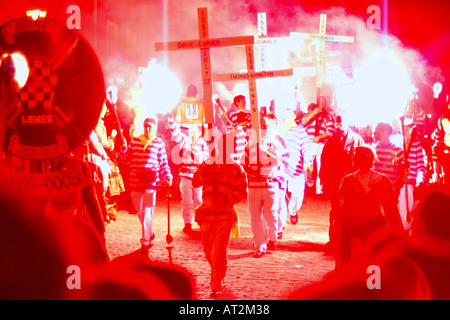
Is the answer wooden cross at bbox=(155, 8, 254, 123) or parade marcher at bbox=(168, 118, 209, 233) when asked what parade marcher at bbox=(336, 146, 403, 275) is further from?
parade marcher at bbox=(168, 118, 209, 233)

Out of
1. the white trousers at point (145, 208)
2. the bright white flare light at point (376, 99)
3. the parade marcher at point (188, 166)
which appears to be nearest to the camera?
the white trousers at point (145, 208)

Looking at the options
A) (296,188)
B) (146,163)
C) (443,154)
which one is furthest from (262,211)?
(443,154)

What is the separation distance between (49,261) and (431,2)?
20.1m

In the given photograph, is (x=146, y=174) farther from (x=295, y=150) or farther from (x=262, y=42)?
(x=295, y=150)

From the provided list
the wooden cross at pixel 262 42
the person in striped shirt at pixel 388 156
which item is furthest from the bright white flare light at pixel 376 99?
the wooden cross at pixel 262 42

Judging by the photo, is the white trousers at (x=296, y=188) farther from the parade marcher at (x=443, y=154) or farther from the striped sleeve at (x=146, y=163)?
the parade marcher at (x=443, y=154)

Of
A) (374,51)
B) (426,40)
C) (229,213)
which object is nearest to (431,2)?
(426,40)

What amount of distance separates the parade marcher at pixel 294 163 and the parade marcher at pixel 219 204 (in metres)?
4.41

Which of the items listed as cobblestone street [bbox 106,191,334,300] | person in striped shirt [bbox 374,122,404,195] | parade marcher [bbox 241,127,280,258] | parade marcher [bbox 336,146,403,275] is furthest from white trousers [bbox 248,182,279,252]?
parade marcher [bbox 336,146,403,275]

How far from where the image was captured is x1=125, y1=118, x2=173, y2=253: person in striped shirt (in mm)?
10312

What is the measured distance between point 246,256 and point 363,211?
3.10 meters

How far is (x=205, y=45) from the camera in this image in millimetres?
8297

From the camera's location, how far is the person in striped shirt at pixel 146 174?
10.3m
